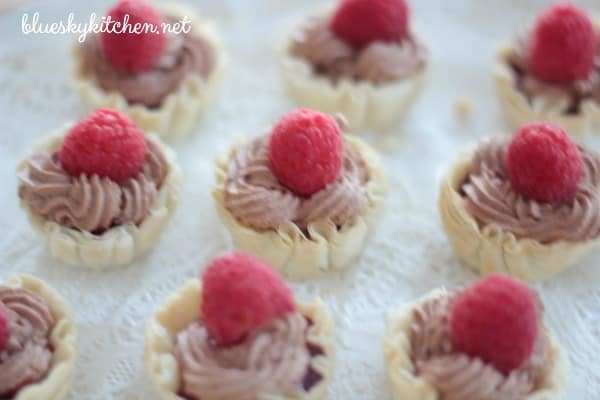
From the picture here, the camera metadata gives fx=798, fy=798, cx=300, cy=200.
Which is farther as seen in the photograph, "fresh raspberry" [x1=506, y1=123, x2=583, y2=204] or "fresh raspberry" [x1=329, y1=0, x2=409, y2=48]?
"fresh raspberry" [x1=329, y1=0, x2=409, y2=48]

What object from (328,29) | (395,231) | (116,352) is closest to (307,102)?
(328,29)

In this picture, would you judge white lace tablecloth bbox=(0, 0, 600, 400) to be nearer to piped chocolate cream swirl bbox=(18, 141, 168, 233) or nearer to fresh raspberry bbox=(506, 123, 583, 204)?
piped chocolate cream swirl bbox=(18, 141, 168, 233)

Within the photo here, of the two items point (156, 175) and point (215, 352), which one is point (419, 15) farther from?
point (215, 352)

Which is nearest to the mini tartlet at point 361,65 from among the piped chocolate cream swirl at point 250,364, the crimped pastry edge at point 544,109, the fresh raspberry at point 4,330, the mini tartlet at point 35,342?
the crimped pastry edge at point 544,109

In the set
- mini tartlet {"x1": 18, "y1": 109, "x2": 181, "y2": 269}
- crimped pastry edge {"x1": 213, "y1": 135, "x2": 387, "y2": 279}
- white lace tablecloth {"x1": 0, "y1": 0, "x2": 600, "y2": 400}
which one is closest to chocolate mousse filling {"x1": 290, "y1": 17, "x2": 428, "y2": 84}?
white lace tablecloth {"x1": 0, "y1": 0, "x2": 600, "y2": 400}

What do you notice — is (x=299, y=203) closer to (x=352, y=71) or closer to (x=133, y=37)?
(x=352, y=71)

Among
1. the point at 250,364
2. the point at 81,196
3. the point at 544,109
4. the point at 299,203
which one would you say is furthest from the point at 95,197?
the point at 544,109

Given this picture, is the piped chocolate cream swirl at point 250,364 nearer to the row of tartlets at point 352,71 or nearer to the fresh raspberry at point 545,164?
the fresh raspberry at point 545,164

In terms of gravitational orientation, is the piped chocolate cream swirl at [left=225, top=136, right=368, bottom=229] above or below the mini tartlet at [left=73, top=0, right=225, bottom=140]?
below
